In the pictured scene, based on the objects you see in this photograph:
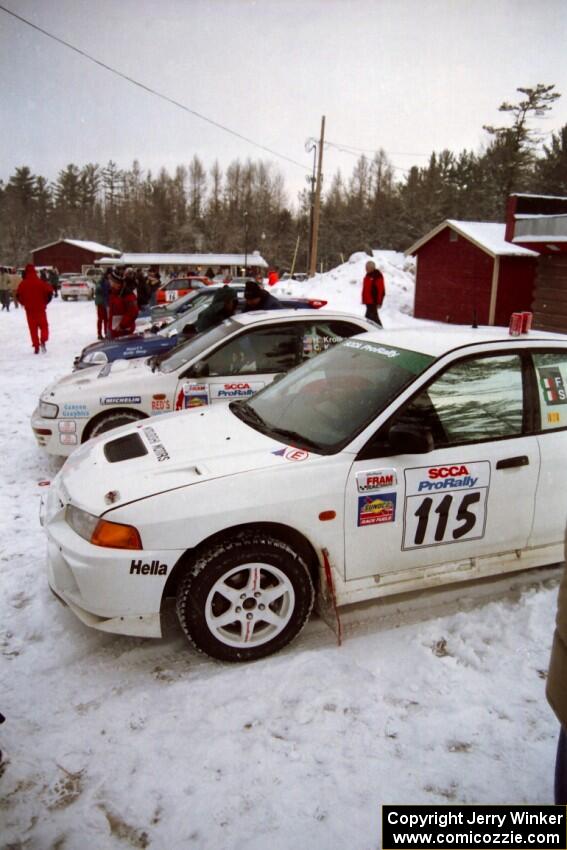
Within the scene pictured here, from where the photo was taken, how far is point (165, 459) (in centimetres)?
324

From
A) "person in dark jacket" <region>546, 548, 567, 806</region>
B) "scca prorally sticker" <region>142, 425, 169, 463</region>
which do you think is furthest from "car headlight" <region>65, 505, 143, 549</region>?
"person in dark jacket" <region>546, 548, 567, 806</region>

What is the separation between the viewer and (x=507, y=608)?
11.4 feet

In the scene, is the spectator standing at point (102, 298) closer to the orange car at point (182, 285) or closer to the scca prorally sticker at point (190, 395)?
the scca prorally sticker at point (190, 395)

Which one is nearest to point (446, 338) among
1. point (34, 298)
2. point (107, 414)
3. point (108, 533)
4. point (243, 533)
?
point (243, 533)

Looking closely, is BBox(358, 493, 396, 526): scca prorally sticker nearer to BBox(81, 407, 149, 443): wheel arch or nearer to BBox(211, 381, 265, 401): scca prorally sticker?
BBox(211, 381, 265, 401): scca prorally sticker

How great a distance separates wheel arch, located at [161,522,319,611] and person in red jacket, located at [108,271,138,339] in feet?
32.2

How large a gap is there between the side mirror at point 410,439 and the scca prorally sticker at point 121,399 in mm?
3396

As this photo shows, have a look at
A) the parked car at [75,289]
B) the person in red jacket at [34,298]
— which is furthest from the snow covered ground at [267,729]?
the parked car at [75,289]

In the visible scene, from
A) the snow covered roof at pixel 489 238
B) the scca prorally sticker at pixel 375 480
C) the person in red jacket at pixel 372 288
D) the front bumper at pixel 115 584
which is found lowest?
the front bumper at pixel 115 584

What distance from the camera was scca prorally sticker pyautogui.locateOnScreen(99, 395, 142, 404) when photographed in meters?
5.79

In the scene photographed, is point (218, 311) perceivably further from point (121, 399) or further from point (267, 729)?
point (267, 729)

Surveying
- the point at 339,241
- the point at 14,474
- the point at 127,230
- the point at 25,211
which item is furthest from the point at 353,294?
the point at 25,211

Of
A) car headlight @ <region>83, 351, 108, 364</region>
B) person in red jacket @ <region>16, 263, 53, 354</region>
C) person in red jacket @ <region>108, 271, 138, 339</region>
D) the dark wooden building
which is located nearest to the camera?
car headlight @ <region>83, 351, 108, 364</region>

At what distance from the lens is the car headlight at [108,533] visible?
2828 millimetres
